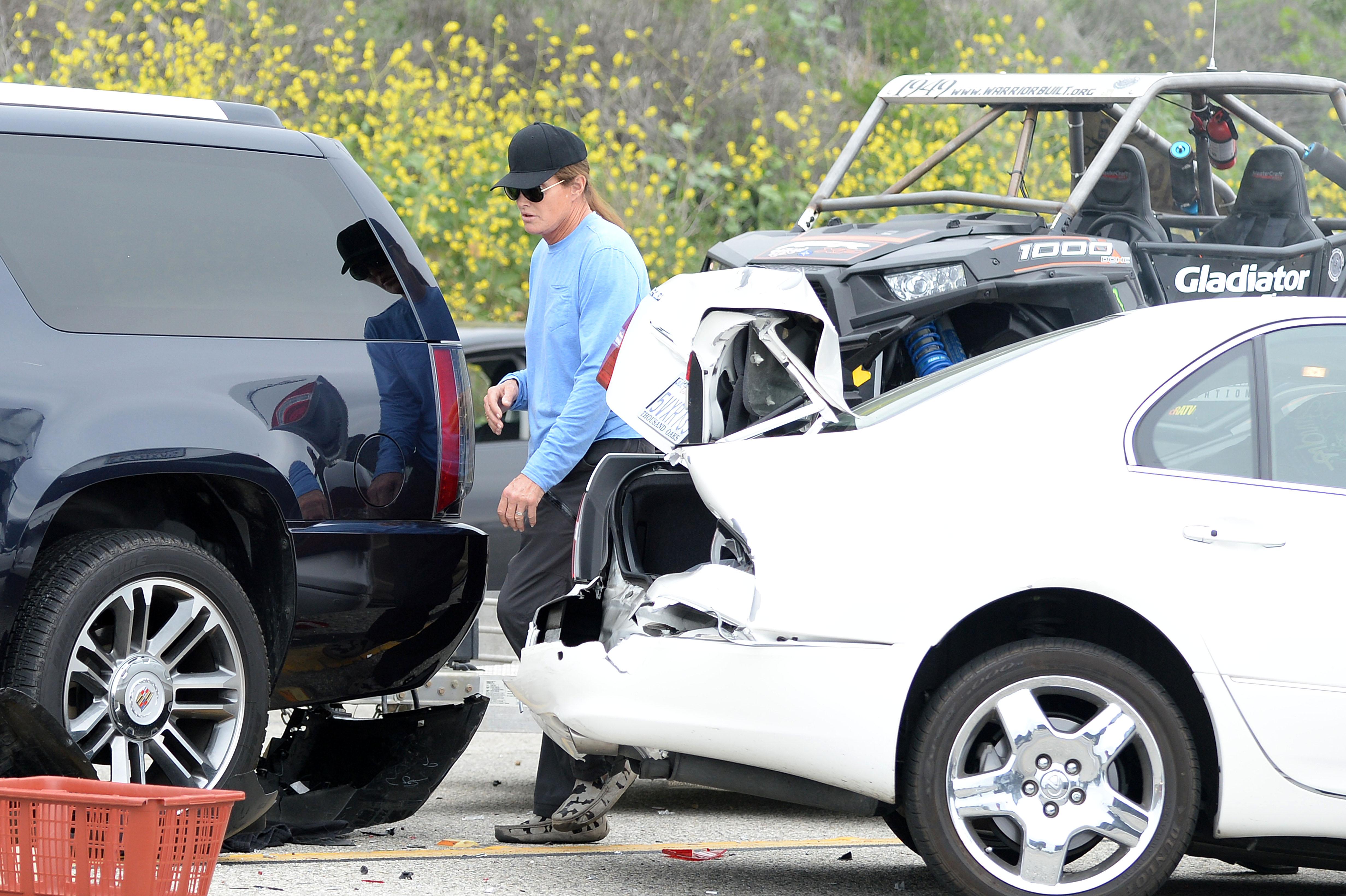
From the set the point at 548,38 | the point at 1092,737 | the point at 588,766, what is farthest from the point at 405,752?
Result: the point at 548,38

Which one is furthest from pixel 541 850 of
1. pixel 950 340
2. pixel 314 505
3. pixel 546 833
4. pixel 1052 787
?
pixel 950 340

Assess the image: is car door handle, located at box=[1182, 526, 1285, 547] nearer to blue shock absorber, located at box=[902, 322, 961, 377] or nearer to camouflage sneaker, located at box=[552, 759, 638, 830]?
camouflage sneaker, located at box=[552, 759, 638, 830]

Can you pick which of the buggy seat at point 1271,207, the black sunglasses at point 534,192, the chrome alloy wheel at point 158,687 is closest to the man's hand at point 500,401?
the black sunglasses at point 534,192

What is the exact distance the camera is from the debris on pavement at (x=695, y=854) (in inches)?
199

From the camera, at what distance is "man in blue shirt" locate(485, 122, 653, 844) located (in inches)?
206

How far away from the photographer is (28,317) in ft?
14.5

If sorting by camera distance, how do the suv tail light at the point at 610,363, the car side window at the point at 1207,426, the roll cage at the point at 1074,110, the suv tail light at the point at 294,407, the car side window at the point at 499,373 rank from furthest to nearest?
the car side window at the point at 499,373 < the roll cage at the point at 1074,110 < the suv tail light at the point at 610,363 < the suv tail light at the point at 294,407 < the car side window at the point at 1207,426

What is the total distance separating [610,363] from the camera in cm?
495

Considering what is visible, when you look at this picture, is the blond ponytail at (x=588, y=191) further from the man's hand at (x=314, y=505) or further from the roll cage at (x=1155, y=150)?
the roll cage at (x=1155, y=150)

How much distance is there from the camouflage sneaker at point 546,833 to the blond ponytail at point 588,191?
1896mm

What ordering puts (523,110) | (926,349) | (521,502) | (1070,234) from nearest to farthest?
(521,502)
(926,349)
(1070,234)
(523,110)

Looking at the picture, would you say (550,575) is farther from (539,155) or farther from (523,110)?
(523,110)

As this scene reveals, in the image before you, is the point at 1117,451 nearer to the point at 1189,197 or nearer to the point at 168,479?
the point at 168,479

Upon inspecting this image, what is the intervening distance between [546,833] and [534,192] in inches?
79.5
